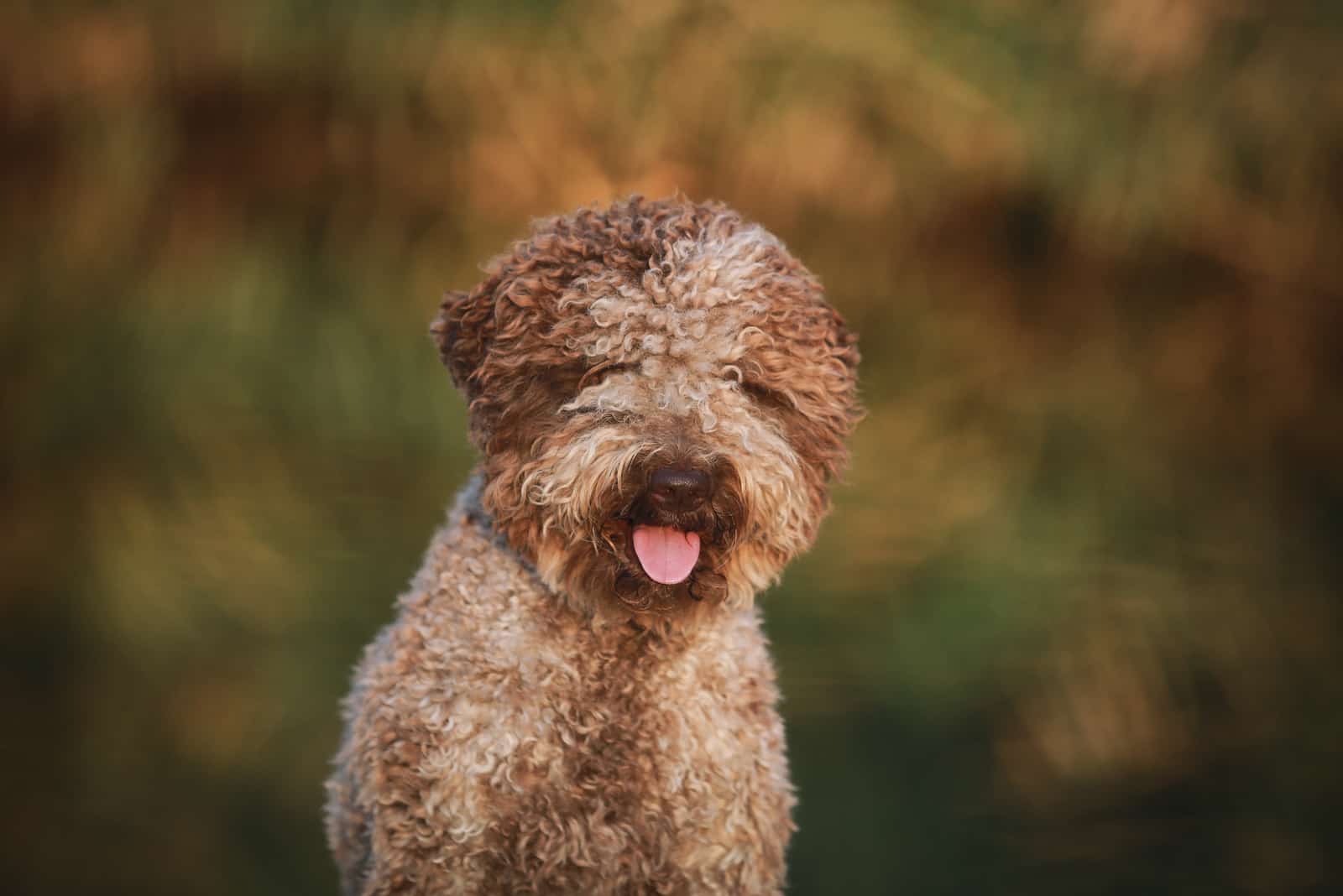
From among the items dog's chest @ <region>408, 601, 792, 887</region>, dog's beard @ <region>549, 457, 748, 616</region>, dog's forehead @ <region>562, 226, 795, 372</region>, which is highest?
dog's forehead @ <region>562, 226, 795, 372</region>

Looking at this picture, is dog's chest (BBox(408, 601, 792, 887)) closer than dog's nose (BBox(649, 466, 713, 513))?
No

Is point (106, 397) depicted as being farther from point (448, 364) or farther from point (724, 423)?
point (724, 423)

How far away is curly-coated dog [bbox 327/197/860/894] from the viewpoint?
131 inches

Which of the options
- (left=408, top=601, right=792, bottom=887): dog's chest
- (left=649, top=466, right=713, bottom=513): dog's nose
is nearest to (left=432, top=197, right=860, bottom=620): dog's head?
(left=649, top=466, right=713, bottom=513): dog's nose

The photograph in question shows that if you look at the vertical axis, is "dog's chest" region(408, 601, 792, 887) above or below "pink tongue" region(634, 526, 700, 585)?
below

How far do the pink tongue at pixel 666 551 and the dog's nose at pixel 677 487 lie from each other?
108 millimetres

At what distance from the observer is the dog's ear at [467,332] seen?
3.51 m

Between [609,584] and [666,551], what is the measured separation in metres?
0.13

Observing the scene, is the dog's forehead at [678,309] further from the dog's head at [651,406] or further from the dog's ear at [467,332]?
the dog's ear at [467,332]

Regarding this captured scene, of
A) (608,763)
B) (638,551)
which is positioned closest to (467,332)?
(638,551)

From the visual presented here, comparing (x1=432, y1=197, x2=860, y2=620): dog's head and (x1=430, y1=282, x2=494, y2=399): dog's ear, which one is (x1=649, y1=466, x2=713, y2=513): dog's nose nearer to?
(x1=432, y1=197, x2=860, y2=620): dog's head

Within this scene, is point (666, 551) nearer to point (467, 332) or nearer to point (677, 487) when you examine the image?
point (677, 487)

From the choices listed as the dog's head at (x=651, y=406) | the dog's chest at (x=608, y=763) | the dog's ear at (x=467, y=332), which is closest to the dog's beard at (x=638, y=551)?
the dog's head at (x=651, y=406)

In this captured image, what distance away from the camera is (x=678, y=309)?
3350 mm
